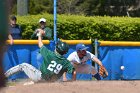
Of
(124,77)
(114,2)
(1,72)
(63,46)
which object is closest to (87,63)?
(124,77)

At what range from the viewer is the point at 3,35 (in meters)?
1.24

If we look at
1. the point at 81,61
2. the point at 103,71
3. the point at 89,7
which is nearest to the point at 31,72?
the point at 81,61

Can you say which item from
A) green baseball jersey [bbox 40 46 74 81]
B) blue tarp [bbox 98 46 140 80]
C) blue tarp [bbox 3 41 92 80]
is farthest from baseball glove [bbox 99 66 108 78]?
green baseball jersey [bbox 40 46 74 81]

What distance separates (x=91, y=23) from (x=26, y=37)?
7.81 feet

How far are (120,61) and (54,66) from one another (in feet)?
10.3

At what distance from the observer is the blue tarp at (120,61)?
37.7 ft

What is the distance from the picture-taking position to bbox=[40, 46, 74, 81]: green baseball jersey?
884 cm

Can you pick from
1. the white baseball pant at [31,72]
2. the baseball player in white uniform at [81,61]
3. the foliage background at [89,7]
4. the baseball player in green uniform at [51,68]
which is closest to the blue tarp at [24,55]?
the baseball player in white uniform at [81,61]

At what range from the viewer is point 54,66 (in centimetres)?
883

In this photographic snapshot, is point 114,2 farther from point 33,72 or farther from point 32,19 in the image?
point 33,72

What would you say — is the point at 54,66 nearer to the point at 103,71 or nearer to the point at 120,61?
the point at 103,71

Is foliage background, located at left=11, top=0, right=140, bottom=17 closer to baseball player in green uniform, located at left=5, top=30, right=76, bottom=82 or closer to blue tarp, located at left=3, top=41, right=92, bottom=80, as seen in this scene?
blue tarp, located at left=3, top=41, right=92, bottom=80

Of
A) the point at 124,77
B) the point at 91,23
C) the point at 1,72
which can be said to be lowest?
the point at 124,77

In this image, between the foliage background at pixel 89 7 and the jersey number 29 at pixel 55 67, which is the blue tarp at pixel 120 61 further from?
the foliage background at pixel 89 7
